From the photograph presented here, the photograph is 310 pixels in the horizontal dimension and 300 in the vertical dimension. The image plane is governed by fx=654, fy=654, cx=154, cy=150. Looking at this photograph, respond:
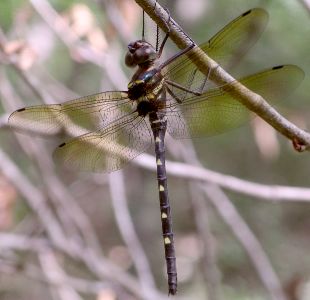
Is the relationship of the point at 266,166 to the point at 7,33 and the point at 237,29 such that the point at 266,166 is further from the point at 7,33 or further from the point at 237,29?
the point at 237,29

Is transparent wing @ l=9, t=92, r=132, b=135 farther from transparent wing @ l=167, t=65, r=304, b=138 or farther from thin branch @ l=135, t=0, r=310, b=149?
thin branch @ l=135, t=0, r=310, b=149

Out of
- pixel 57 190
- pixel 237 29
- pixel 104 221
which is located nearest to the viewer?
pixel 237 29

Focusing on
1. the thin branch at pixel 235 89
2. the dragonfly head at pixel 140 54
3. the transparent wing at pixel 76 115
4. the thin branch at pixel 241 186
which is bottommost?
the thin branch at pixel 235 89

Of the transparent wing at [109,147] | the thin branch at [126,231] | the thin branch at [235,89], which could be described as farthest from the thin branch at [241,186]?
the thin branch at [235,89]

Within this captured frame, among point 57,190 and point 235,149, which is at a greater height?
point 235,149

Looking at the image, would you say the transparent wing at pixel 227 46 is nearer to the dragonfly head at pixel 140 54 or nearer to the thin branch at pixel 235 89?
the dragonfly head at pixel 140 54

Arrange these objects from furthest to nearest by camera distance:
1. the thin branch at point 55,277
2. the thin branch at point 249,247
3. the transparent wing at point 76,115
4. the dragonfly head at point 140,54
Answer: the thin branch at point 55,277, the thin branch at point 249,247, the transparent wing at point 76,115, the dragonfly head at point 140,54

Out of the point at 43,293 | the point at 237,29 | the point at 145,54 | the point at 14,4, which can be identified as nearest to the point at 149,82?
the point at 145,54
